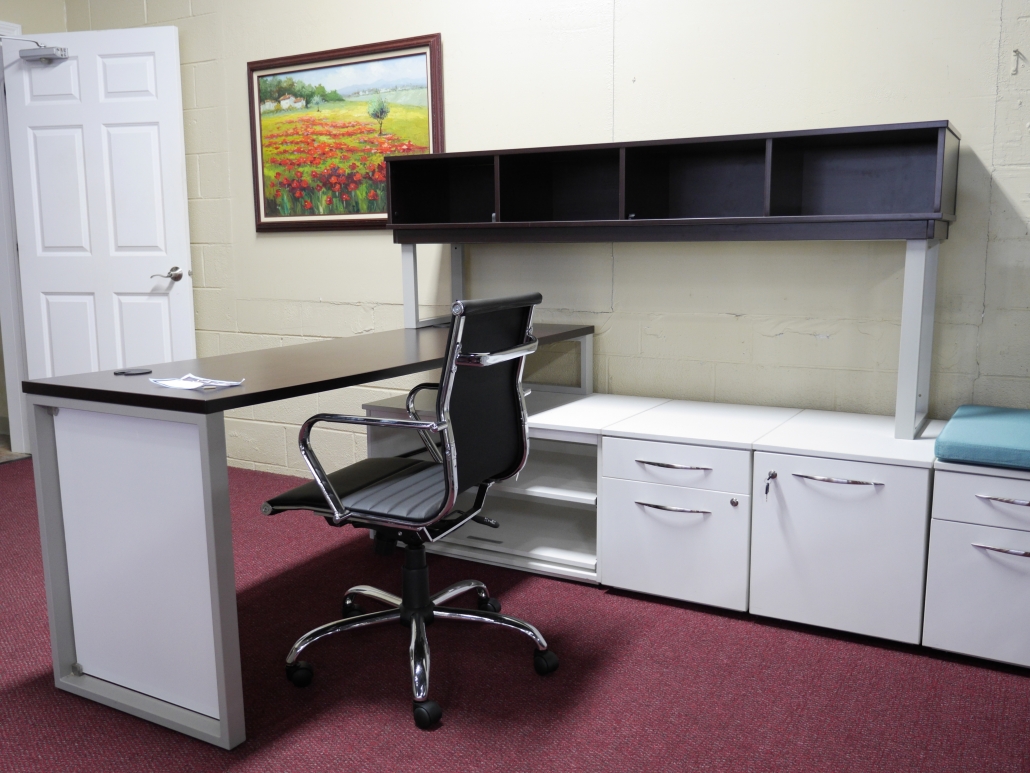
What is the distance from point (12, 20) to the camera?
436 cm

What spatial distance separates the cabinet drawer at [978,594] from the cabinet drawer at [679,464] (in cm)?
54

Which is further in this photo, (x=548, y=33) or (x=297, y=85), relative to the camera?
(x=297, y=85)

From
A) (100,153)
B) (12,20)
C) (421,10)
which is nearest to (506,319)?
(421,10)

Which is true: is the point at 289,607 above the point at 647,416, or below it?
below

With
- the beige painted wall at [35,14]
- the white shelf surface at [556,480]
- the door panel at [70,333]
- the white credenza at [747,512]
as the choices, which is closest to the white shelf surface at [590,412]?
the white credenza at [747,512]

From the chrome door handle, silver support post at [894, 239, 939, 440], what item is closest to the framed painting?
the chrome door handle

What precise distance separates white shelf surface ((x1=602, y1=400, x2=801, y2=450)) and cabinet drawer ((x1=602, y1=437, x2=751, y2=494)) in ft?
0.08

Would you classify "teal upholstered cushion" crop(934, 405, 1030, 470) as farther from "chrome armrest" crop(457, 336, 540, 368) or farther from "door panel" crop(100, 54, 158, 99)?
"door panel" crop(100, 54, 158, 99)

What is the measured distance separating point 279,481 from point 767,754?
2.84 meters

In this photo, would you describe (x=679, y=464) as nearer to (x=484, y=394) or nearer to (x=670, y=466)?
(x=670, y=466)

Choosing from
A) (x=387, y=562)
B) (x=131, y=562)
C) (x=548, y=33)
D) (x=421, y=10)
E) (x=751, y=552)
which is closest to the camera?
(x=131, y=562)

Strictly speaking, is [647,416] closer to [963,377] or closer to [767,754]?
[963,377]

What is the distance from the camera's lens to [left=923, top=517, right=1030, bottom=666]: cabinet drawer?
226 cm

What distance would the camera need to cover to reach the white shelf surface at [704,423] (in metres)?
2.65
